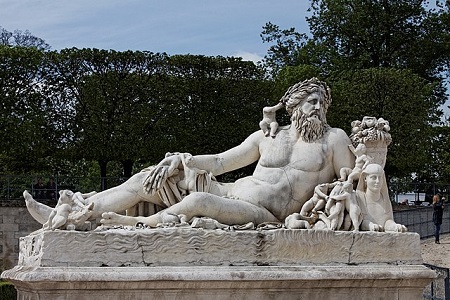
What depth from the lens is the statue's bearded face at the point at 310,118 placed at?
10.4 metres

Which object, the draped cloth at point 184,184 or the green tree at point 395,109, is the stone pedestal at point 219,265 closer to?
the draped cloth at point 184,184

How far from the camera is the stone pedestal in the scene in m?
8.86

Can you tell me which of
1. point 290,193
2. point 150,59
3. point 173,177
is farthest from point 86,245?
point 150,59

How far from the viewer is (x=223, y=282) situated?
9.10 meters

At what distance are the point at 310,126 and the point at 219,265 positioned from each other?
2.03 metres

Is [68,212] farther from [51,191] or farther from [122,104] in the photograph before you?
[51,191]

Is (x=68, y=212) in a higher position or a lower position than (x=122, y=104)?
lower

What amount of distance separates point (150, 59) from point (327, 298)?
75.0ft

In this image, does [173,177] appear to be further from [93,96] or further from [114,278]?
[93,96]

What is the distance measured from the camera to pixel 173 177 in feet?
33.0

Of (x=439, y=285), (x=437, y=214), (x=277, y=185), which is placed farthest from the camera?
(x=437, y=214)

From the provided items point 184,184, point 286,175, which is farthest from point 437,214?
point 184,184

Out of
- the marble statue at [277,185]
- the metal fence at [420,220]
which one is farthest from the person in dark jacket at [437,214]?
the marble statue at [277,185]

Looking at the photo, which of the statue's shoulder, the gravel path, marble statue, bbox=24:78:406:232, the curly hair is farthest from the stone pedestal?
the gravel path
